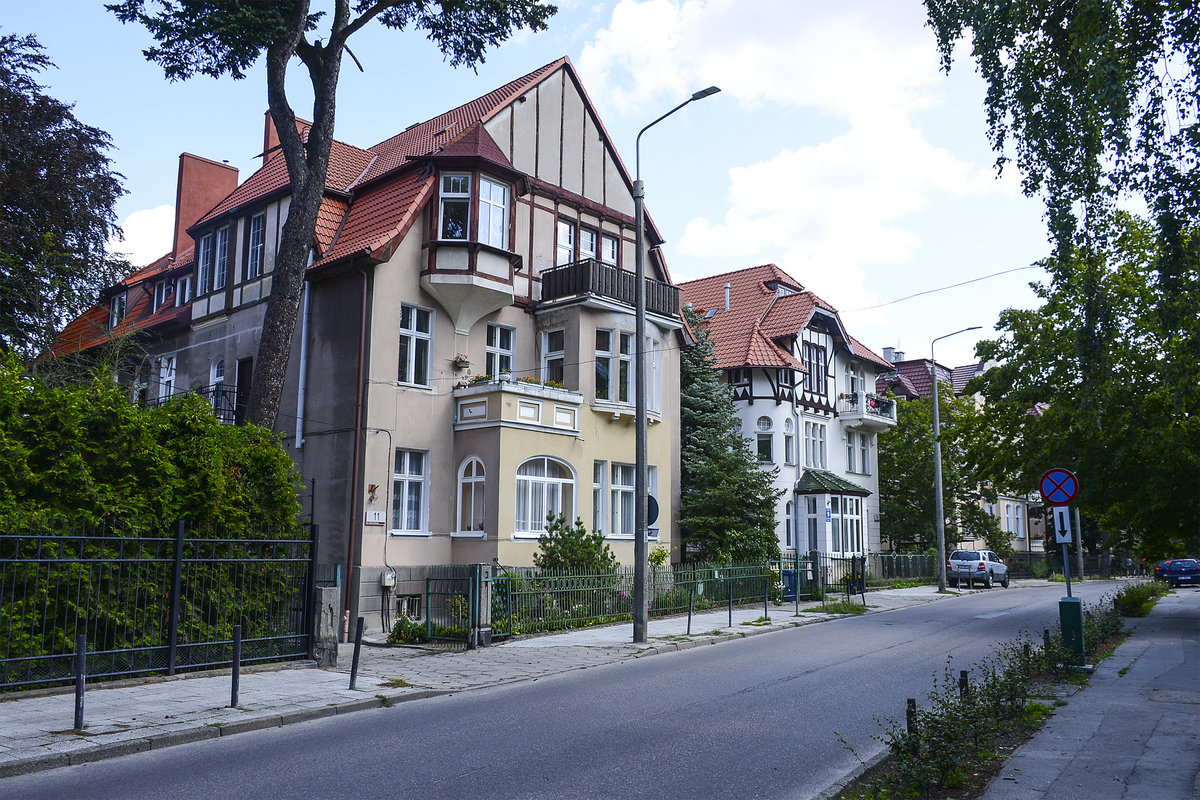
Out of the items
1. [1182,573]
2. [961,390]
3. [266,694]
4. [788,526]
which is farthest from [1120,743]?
[961,390]

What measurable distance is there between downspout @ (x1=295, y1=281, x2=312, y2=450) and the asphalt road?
40.3ft

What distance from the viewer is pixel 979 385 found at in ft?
88.3

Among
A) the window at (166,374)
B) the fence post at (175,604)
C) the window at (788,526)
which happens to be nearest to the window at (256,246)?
the window at (166,374)

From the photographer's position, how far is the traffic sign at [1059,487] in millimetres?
13703

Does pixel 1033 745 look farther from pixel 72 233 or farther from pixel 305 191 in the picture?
pixel 72 233

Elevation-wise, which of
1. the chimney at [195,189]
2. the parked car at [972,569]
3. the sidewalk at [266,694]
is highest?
the chimney at [195,189]

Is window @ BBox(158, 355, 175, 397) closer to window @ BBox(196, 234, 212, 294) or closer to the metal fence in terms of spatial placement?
window @ BBox(196, 234, 212, 294)

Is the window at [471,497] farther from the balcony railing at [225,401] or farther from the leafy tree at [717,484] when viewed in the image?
the leafy tree at [717,484]

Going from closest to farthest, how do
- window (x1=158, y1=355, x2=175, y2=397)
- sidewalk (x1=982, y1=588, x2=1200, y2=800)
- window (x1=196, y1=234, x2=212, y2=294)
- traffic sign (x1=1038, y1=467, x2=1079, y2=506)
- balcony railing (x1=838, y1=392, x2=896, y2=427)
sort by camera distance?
sidewalk (x1=982, y1=588, x2=1200, y2=800) → traffic sign (x1=1038, y1=467, x2=1079, y2=506) → window (x1=196, y1=234, x2=212, y2=294) → window (x1=158, y1=355, x2=175, y2=397) → balcony railing (x1=838, y1=392, x2=896, y2=427)

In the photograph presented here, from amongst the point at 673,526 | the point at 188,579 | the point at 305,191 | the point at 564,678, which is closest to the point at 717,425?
the point at 673,526

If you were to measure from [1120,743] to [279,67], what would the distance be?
18.0m

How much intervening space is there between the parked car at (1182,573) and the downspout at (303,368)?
40.5 metres

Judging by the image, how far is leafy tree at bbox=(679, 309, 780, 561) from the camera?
2920cm

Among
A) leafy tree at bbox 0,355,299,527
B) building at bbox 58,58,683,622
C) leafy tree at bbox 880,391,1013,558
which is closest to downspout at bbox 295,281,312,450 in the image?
building at bbox 58,58,683,622
